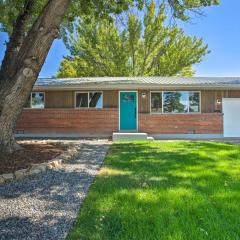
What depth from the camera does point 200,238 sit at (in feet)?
11.5

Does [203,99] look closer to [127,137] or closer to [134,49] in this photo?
[127,137]

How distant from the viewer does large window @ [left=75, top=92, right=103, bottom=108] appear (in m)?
17.4

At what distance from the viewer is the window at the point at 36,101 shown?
17.7m

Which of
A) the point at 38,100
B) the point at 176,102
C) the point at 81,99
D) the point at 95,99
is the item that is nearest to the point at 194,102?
the point at 176,102

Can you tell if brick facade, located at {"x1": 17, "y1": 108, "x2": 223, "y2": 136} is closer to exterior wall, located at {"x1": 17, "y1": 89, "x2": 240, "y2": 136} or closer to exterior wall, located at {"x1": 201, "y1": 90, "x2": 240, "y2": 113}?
exterior wall, located at {"x1": 17, "y1": 89, "x2": 240, "y2": 136}

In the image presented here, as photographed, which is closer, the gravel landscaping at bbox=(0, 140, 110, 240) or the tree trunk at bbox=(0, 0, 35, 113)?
the gravel landscaping at bbox=(0, 140, 110, 240)

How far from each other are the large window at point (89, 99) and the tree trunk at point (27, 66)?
8.68 metres

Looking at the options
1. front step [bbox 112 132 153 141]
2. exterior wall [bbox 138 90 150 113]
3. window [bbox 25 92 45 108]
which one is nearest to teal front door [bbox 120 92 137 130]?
exterior wall [bbox 138 90 150 113]

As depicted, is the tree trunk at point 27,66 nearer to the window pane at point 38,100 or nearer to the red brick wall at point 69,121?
the red brick wall at point 69,121

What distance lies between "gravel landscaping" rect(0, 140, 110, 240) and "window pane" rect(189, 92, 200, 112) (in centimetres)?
1052

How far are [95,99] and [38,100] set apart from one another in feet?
9.93

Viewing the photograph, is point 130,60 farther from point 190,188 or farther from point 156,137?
point 190,188

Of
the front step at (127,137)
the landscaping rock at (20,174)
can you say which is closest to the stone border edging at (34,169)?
the landscaping rock at (20,174)

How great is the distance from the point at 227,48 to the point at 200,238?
2546cm
